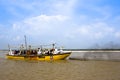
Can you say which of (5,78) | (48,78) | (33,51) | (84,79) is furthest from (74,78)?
(33,51)

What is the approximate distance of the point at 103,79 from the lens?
21594 mm

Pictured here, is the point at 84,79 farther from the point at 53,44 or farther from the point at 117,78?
the point at 53,44

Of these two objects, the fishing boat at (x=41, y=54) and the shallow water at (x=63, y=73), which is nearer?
the shallow water at (x=63, y=73)

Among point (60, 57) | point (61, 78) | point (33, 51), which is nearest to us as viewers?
point (61, 78)

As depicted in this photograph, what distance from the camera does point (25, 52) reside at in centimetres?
5809

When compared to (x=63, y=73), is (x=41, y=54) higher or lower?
higher

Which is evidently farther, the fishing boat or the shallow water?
the fishing boat

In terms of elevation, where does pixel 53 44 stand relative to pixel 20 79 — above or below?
above

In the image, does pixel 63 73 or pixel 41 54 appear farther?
pixel 41 54

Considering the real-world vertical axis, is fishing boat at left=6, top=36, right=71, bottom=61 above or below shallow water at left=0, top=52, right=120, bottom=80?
above

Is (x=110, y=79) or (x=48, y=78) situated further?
(x=48, y=78)

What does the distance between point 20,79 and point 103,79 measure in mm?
7683

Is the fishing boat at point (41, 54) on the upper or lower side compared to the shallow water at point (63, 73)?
upper

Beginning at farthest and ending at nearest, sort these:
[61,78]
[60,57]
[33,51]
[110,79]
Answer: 1. [33,51]
2. [60,57]
3. [61,78]
4. [110,79]
